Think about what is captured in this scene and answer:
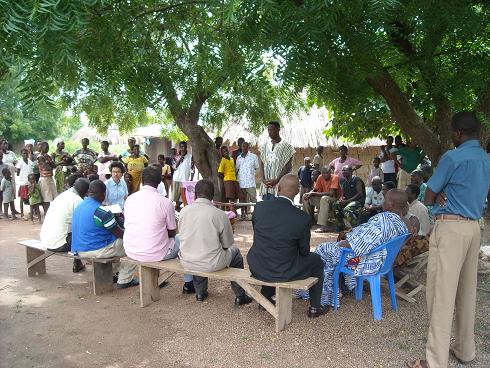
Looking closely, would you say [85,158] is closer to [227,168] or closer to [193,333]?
[227,168]

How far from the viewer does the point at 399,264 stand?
476cm

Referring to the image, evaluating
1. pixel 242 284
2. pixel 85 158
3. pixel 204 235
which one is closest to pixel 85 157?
pixel 85 158

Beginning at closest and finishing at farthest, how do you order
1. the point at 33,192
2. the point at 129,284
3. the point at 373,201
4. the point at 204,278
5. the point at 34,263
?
the point at 204,278 → the point at 129,284 → the point at 34,263 → the point at 373,201 → the point at 33,192

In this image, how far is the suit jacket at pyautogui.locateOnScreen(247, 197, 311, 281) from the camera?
4.00 m

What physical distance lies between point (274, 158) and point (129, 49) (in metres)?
2.14

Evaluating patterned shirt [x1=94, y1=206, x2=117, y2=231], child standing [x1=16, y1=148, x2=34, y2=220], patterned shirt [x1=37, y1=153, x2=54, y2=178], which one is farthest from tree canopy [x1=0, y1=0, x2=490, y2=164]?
child standing [x1=16, y1=148, x2=34, y2=220]

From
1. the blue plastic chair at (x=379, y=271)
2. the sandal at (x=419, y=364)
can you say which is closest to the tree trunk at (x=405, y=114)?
the blue plastic chair at (x=379, y=271)

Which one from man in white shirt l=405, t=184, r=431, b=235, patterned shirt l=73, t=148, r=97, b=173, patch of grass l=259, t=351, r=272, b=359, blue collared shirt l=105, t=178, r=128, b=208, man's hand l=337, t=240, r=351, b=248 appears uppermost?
patterned shirt l=73, t=148, r=97, b=173

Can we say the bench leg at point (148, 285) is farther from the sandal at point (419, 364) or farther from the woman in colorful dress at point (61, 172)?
the woman in colorful dress at point (61, 172)

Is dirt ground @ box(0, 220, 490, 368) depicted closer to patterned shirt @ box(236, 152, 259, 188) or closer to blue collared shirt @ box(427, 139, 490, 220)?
blue collared shirt @ box(427, 139, 490, 220)

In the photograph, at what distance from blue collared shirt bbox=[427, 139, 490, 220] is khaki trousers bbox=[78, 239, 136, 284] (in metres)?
3.66

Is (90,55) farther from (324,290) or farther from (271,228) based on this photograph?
(324,290)

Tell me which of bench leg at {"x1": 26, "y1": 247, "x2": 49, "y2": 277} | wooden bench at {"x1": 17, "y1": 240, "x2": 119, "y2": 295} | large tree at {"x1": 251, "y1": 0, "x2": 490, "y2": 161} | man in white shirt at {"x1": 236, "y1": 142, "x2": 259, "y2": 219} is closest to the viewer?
large tree at {"x1": 251, "y1": 0, "x2": 490, "y2": 161}

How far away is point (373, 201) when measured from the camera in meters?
8.29
